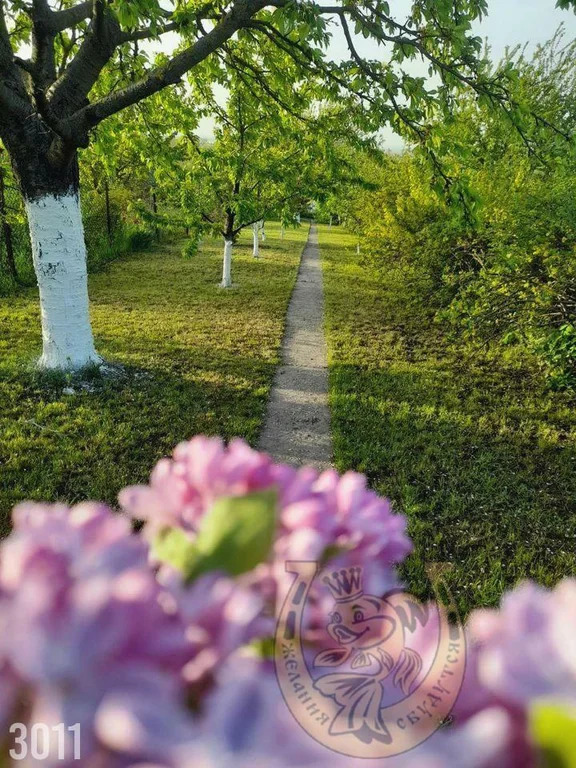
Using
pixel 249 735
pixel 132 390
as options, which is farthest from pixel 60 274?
pixel 249 735

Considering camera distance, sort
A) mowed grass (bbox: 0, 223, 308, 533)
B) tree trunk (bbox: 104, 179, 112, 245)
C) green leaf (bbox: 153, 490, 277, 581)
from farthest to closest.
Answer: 1. tree trunk (bbox: 104, 179, 112, 245)
2. mowed grass (bbox: 0, 223, 308, 533)
3. green leaf (bbox: 153, 490, 277, 581)

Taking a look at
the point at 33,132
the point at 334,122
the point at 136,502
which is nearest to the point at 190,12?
the point at 33,132

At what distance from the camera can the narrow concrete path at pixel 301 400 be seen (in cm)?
528

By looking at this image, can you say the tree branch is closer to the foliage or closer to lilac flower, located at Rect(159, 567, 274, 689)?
the foliage

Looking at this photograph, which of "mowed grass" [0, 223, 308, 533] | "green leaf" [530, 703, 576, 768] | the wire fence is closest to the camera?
"green leaf" [530, 703, 576, 768]

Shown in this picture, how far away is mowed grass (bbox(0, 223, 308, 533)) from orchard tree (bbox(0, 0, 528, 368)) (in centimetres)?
78

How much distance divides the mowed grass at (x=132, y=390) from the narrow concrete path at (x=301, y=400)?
0.20 m

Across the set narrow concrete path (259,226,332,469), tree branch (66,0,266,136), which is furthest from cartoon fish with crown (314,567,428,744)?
tree branch (66,0,266,136)

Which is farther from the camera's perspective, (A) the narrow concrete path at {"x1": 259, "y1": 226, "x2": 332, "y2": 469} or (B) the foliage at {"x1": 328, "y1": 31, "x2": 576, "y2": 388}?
(A) the narrow concrete path at {"x1": 259, "y1": 226, "x2": 332, "y2": 469}

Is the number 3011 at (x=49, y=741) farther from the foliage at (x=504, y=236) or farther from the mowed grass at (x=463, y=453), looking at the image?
the foliage at (x=504, y=236)

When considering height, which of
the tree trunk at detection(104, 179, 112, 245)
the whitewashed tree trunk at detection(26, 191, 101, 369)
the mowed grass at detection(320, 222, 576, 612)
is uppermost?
the tree trunk at detection(104, 179, 112, 245)

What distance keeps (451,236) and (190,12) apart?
6438mm

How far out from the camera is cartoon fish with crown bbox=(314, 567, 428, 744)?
0.36 metres

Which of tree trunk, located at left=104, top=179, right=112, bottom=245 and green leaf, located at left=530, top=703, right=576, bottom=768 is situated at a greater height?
tree trunk, located at left=104, top=179, right=112, bottom=245
